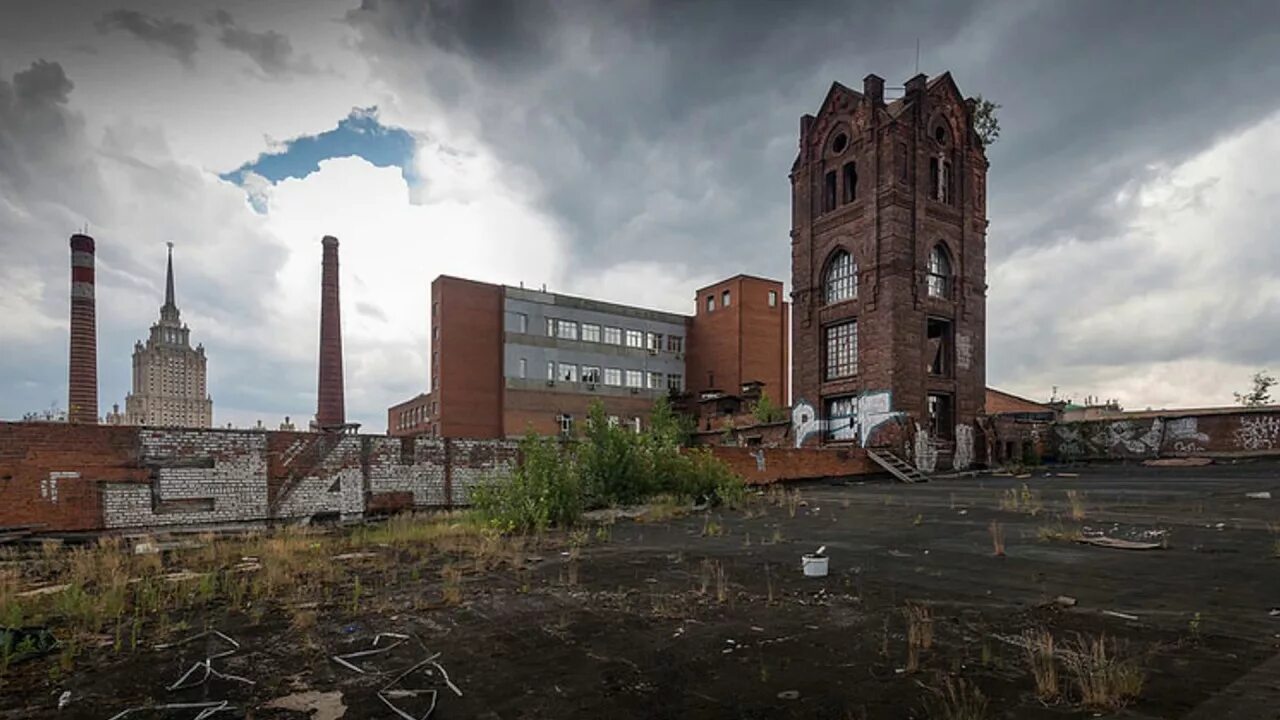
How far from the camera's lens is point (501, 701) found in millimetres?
3779

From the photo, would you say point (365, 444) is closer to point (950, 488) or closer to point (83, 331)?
point (950, 488)

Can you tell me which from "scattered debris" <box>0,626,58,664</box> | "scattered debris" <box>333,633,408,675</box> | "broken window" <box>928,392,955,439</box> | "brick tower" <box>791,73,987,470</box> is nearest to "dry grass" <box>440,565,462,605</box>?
"scattered debris" <box>333,633,408,675</box>

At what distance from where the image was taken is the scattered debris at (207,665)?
13.8 feet

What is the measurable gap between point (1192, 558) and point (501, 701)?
7.92m

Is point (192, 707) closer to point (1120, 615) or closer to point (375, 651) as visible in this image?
point (375, 651)

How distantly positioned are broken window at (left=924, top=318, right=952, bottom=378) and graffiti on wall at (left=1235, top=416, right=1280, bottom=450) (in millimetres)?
9330

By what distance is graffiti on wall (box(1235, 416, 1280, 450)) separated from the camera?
20.8 metres

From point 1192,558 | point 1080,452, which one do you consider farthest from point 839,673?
point 1080,452

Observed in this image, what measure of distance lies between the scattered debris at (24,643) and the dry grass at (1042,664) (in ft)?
22.7

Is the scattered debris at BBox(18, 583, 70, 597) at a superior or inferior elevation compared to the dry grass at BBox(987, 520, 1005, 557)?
inferior

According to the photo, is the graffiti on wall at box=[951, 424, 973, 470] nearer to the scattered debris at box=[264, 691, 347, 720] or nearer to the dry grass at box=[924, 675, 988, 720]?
the dry grass at box=[924, 675, 988, 720]

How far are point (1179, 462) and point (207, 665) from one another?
89.8 ft

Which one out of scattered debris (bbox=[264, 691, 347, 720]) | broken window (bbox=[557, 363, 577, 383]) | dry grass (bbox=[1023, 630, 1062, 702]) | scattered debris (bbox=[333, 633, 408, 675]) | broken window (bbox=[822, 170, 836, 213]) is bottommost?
scattered debris (bbox=[333, 633, 408, 675])

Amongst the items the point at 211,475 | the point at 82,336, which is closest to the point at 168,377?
the point at 82,336
